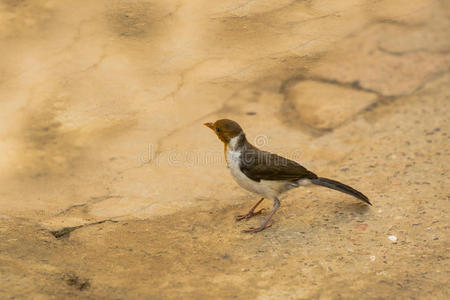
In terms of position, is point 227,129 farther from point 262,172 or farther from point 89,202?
point 89,202

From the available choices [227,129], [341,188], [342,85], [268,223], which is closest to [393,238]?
[341,188]

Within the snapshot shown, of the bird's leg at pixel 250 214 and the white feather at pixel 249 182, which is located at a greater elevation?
the white feather at pixel 249 182

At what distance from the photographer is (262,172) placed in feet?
15.3

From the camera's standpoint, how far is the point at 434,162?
5430 mm

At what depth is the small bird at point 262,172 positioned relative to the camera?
4.67 meters

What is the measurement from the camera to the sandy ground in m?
4.06

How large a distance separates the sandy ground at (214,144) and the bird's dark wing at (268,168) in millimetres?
358

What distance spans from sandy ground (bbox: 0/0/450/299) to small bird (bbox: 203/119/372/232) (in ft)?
0.76

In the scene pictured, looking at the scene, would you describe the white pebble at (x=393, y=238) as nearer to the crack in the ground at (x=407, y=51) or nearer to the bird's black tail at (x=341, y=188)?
the bird's black tail at (x=341, y=188)

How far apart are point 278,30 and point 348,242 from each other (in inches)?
141

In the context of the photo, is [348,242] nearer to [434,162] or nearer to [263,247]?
[263,247]

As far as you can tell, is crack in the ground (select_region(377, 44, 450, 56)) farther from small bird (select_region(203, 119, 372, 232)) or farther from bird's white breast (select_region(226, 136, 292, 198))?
bird's white breast (select_region(226, 136, 292, 198))

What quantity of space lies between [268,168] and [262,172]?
59mm

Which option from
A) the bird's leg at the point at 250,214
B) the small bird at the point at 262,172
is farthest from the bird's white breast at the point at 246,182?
the bird's leg at the point at 250,214
